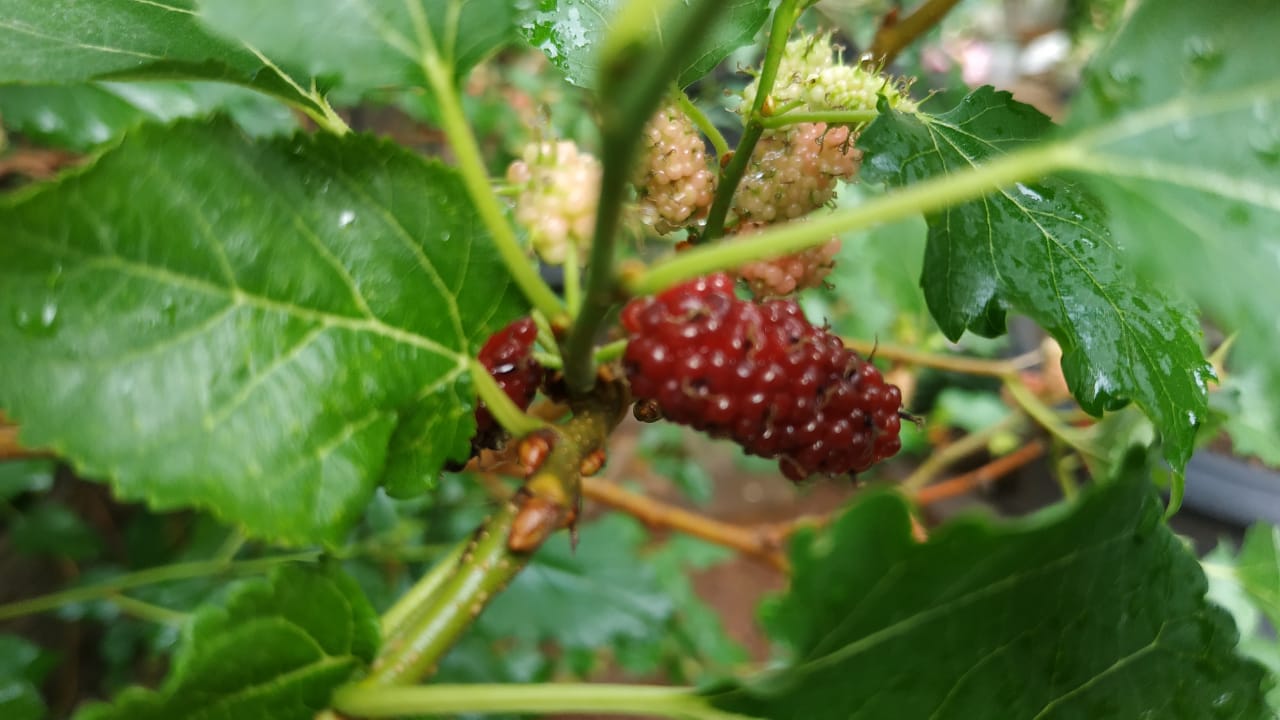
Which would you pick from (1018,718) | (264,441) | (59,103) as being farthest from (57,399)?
(59,103)

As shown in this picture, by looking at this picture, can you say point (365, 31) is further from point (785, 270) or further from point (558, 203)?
point (785, 270)

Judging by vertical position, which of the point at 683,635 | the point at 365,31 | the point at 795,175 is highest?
the point at 365,31

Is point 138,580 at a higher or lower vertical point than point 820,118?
lower

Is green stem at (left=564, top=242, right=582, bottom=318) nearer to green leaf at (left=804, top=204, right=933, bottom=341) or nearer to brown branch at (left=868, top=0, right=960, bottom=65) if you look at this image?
brown branch at (left=868, top=0, right=960, bottom=65)

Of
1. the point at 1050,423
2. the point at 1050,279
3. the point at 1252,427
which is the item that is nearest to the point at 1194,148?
the point at 1050,279

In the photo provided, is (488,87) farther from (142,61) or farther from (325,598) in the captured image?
(325,598)

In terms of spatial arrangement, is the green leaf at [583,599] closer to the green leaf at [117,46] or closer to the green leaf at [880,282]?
the green leaf at [880,282]

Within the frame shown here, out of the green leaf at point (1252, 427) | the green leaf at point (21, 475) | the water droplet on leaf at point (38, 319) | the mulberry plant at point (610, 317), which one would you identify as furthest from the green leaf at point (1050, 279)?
the green leaf at point (21, 475)
